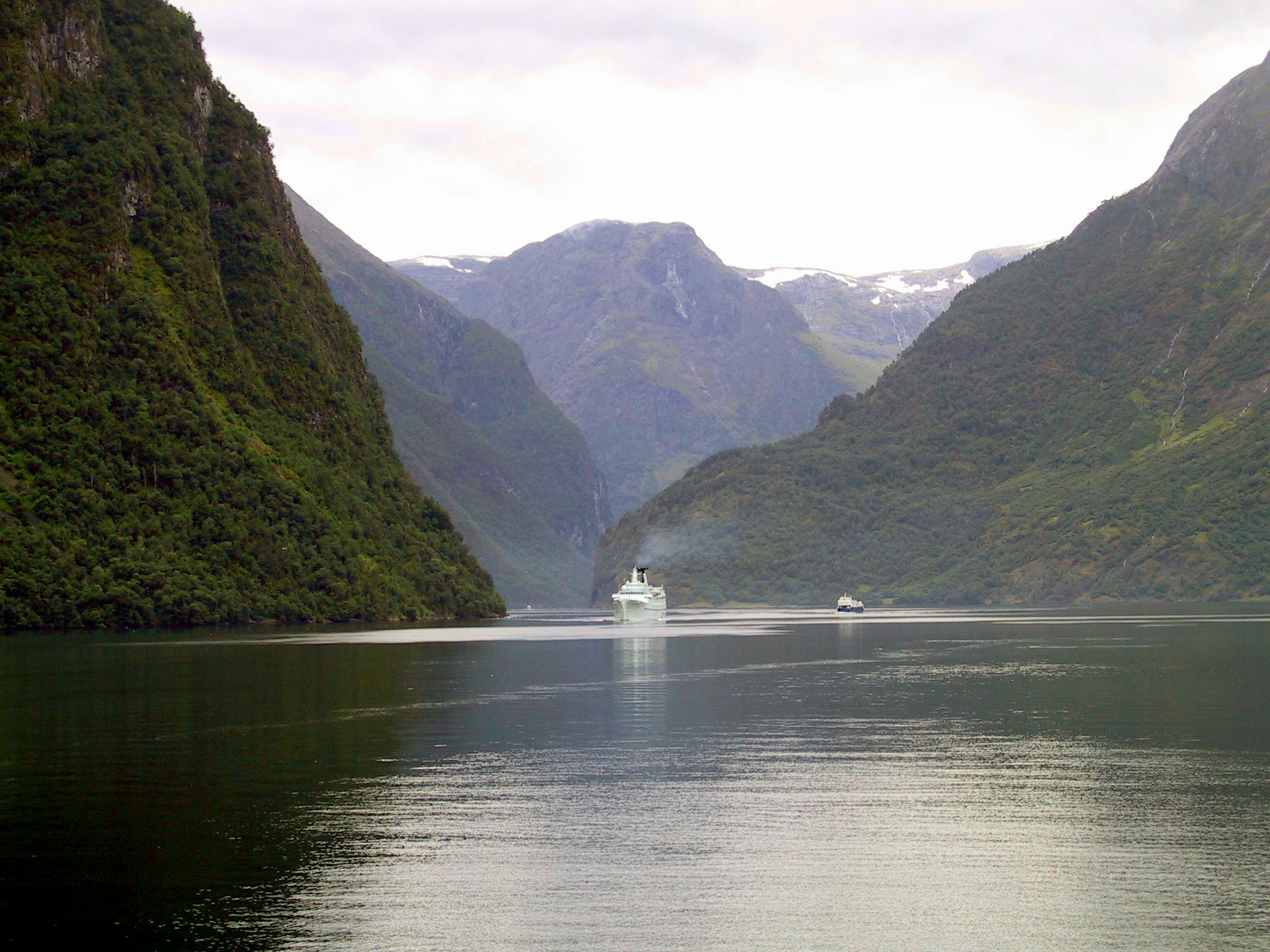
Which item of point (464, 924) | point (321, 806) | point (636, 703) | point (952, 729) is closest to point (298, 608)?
point (636, 703)

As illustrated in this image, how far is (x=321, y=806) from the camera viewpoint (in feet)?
132

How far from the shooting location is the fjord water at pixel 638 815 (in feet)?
92.2

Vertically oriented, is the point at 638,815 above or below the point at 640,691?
above

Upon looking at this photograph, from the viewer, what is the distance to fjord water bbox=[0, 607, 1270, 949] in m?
28.1

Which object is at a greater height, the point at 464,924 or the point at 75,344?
the point at 75,344

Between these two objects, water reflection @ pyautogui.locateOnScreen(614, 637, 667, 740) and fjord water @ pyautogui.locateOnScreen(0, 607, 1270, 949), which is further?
water reflection @ pyautogui.locateOnScreen(614, 637, 667, 740)

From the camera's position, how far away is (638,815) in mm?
38781

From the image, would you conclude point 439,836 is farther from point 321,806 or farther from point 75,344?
point 75,344

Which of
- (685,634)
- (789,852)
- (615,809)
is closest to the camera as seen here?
(789,852)

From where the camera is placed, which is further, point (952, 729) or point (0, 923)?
point (952, 729)

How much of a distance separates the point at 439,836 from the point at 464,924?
26.9ft

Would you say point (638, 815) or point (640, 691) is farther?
point (640, 691)

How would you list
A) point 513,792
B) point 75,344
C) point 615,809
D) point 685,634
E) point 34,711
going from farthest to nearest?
1. point 75,344
2. point 685,634
3. point 34,711
4. point 513,792
5. point 615,809

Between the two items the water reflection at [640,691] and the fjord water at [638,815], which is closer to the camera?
the fjord water at [638,815]
